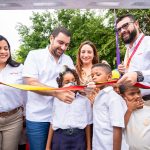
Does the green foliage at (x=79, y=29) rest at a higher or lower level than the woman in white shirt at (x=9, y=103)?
higher

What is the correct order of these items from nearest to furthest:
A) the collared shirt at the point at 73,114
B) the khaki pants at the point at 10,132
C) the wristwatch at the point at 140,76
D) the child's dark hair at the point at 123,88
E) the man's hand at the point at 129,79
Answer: the man's hand at the point at 129,79
the wristwatch at the point at 140,76
the child's dark hair at the point at 123,88
the collared shirt at the point at 73,114
the khaki pants at the point at 10,132

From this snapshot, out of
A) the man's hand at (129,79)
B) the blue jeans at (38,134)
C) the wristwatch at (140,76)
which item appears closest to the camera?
the man's hand at (129,79)

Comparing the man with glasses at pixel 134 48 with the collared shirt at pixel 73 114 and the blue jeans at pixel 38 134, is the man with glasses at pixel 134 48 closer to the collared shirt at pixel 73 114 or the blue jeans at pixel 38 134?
the collared shirt at pixel 73 114

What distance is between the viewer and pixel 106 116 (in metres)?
3.09

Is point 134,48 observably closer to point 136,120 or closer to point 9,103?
point 136,120

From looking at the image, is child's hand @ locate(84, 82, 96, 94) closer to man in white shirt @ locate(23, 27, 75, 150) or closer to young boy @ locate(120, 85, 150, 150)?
young boy @ locate(120, 85, 150, 150)

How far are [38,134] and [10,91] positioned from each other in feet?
1.90

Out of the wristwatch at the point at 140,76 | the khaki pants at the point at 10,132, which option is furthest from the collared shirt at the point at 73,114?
the wristwatch at the point at 140,76

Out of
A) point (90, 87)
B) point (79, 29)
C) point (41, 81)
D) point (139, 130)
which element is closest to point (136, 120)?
point (139, 130)

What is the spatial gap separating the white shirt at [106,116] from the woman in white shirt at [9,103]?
956 mm

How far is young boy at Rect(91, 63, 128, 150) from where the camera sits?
3.02 metres

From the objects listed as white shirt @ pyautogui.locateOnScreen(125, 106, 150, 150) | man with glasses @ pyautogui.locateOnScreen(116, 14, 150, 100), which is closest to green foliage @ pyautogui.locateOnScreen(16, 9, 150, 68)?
man with glasses @ pyautogui.locateOnScreen(116, 14, 150, 100)

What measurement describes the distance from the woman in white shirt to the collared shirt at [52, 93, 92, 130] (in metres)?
0.50

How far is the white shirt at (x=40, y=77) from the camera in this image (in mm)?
3490
